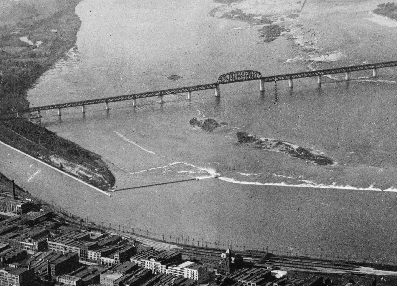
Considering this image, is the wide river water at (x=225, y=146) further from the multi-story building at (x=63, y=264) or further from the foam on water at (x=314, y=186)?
the multi-story building at (x=63, y=264)

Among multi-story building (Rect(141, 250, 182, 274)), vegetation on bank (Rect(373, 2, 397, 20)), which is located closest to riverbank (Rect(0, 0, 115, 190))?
multi-story building (Rect(141, 250, 182, 274))

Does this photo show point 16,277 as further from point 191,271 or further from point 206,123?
point 206,123

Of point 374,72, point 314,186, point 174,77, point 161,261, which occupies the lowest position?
point 174,77

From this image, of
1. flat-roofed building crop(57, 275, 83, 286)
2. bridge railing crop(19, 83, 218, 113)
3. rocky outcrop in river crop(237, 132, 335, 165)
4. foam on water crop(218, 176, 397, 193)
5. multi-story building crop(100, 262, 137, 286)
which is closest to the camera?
multi-story building crop(100, 262, 137, 286)

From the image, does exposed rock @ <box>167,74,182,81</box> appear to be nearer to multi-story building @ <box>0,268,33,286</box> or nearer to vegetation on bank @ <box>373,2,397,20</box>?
vegetation on bank @ <box>373,2,397,20</box>

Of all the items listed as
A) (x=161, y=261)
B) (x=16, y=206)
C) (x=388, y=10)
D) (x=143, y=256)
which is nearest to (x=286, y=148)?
(x=16, y=206)
